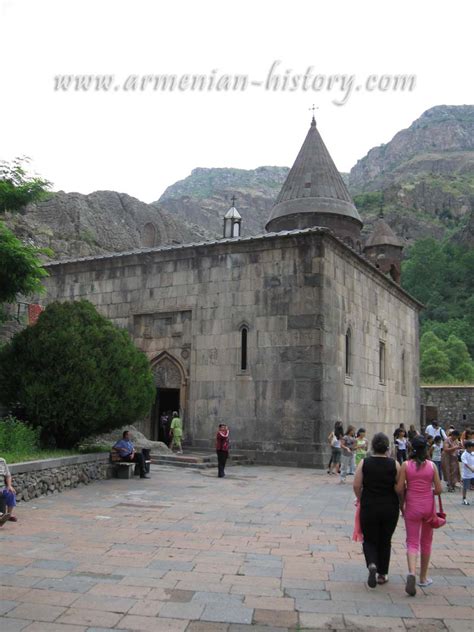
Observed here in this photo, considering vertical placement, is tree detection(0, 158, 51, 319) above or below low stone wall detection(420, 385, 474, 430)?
above

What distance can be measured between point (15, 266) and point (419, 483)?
28.4 ft

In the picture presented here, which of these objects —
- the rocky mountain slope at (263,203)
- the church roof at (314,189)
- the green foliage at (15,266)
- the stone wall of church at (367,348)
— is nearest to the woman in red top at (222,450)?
the stone wall of church at (367,348)

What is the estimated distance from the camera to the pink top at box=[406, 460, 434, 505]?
221 inches

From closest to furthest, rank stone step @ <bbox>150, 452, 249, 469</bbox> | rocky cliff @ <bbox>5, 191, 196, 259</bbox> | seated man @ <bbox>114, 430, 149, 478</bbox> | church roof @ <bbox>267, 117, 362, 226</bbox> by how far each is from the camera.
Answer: seated man @ <bbox>114, 430, 149, 478</bbox>, stone step @ <bbox>150, 452, 249, 469</bbox>, church roof @ <bbox>267, 117, 362, 226</bbox>, rocky cliff @ <bbox>5, 191, 196, 259</bbox>

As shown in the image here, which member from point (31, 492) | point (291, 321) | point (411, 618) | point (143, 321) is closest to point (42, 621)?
point (411, 618)

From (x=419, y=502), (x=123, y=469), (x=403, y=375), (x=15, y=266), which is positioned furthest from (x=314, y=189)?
(x=419, y=502)

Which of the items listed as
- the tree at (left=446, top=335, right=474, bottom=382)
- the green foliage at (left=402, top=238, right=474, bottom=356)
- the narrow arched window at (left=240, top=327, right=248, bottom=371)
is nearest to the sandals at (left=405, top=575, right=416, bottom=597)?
the narrow arched window at (left=240, top=327, right=248, bottom=371)

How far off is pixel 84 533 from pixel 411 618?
4363 mm

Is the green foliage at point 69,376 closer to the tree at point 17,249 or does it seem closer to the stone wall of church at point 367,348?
the tree at point 17,249

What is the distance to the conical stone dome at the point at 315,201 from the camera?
2406 cm

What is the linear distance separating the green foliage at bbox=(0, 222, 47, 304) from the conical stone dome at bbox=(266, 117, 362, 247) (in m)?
13.6

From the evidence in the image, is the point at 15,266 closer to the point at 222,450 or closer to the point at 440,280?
the point at 222,450

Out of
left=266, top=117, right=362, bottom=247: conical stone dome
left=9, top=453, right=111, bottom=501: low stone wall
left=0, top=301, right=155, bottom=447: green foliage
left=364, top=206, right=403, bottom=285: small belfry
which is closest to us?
left=9, top=453, right=111, bottom=501: low stone wall

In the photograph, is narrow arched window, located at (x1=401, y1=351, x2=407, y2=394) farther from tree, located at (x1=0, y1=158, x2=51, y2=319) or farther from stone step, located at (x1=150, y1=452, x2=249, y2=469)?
tree, located at (x1=0, y1=158, x2=51, y2=319)
